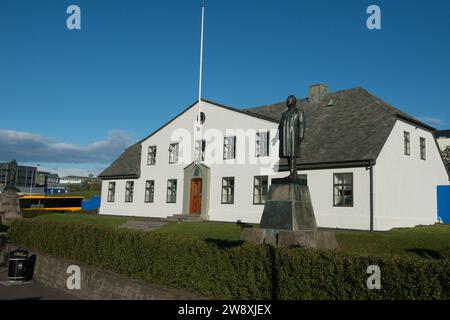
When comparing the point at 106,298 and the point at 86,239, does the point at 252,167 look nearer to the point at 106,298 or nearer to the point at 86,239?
the point at 86,239

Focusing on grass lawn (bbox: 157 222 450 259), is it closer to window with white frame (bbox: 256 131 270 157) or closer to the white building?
the white building

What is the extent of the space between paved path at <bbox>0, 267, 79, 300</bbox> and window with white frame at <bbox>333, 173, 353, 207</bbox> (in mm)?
15032

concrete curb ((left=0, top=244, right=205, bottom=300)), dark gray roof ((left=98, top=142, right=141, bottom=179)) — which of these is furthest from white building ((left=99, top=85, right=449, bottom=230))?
concrete curb ((left=0, top=244, right=205, bottom=300))

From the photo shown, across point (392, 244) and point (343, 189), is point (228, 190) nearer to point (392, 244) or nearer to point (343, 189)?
point (343, 189)

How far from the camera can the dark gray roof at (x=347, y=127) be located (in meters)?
21.8

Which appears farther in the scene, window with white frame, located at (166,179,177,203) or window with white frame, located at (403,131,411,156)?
window with white frame, located at (166,179,177,203)

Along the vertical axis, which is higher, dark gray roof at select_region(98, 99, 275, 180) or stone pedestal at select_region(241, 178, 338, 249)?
dark gray roof at select_region(98, 99, 275, 180)

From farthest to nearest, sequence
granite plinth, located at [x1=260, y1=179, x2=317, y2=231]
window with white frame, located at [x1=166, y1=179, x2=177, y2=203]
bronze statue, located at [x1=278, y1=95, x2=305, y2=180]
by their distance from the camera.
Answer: window with white frame, located at [x1=166, y1=179, x2=177, y2=203] → bronze statue, located at [x1=278, y1=95, x2=305, y2=180] → granite plinth, located at [x1=260, y1=179, x2=317, y2=231]

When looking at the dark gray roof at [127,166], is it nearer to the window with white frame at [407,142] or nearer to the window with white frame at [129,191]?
the window with white frame at [129,191]

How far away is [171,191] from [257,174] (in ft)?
27.5

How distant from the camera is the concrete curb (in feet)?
29.6

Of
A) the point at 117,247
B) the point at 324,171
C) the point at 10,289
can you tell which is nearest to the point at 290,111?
the point at 117,247

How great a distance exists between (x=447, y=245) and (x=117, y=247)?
11226 millimetres
